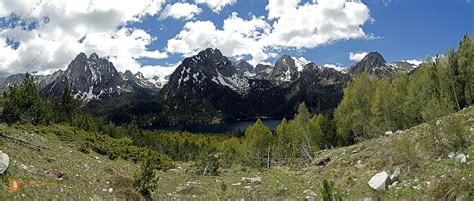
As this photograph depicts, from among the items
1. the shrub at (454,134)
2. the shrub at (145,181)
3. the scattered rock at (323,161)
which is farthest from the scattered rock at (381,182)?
the scattered rock at (323,161)

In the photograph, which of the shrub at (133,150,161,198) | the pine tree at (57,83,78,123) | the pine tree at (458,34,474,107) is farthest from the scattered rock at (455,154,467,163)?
the pine tree at (57,83,78,123)

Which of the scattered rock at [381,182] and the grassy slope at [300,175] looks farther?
the scattered rock at [381,182]

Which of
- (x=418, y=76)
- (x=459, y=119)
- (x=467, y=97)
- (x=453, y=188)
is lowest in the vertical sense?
(x=453, y=188)

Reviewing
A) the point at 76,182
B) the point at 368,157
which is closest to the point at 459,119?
the point at 368,157

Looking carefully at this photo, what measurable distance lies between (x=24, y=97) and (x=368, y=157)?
41146mm

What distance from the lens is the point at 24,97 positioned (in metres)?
46.3

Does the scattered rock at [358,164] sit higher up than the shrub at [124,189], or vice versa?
the scattered rock at [358,164]

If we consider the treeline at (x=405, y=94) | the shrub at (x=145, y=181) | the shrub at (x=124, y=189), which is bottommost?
the shrub at (x=124, y=189)

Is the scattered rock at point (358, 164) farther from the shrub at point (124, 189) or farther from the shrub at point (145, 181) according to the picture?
the shrub at point (124, 189)

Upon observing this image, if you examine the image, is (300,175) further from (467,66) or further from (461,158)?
(467,66)

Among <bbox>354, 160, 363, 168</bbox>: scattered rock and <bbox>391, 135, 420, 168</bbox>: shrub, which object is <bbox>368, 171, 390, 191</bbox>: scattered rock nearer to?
<bbox>391, 135, 420, 168</bbox>: shrub

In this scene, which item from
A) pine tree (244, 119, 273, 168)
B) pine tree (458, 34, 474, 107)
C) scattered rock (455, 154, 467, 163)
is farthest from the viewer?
pine tree (244, 119, 273, 168)

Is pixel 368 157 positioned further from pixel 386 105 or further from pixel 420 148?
pixel 386 105

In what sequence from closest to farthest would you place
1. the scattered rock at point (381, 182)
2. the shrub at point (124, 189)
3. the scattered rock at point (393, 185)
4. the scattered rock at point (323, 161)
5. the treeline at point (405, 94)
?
the scattered rock at point (393, 185) < the scattered rock at point (381, 182) < the shrub at point (124, 189) < the scattered rock at point (323, 161) < the treeline at point (405, 94)
